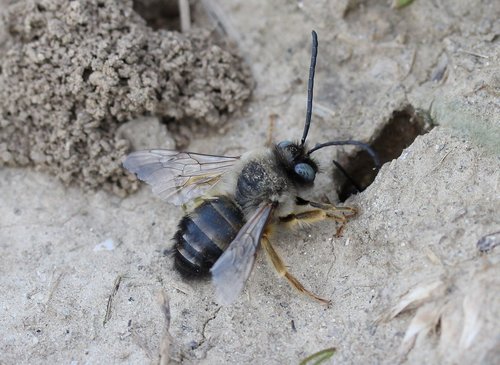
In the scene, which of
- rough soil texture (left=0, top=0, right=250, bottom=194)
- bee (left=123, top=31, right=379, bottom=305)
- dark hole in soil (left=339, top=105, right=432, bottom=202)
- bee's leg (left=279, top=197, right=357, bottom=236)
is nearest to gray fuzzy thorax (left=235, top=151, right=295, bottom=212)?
bee (left=123, top=31, right=379, bottom=305)

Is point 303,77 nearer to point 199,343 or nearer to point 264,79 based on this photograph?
point 264,79

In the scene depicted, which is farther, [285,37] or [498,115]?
[285,37]

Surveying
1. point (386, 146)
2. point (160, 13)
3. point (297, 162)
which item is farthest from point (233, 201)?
point (160, 13)

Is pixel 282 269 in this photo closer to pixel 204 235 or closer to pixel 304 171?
pixel 204 235

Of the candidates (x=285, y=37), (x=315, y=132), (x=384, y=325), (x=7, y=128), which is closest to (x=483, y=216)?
(x=384, y=325)

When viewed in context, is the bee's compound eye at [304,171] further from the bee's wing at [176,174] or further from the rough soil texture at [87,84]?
the rough soil texture at [87,84]

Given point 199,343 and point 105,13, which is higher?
point 105,13
